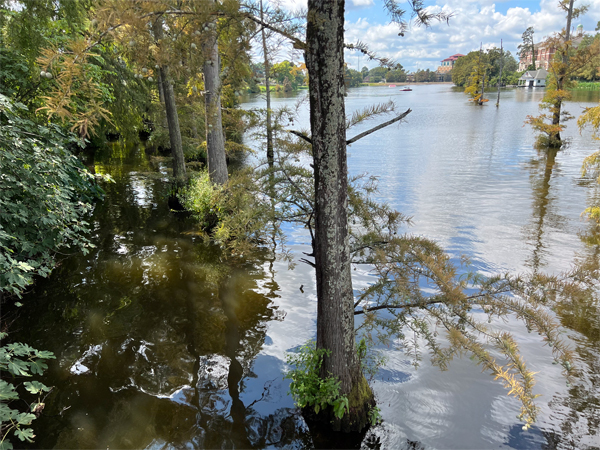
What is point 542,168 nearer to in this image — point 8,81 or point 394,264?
point 394,264

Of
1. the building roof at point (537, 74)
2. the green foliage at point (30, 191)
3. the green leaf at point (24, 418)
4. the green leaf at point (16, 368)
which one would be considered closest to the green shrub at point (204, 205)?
the green foliage at point (30, 191)

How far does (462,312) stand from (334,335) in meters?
1.43

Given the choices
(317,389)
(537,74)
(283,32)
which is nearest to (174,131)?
(283,32)

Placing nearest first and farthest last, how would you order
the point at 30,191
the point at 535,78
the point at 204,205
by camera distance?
the point at 30,191, the point at 204,205, the point at 535,78

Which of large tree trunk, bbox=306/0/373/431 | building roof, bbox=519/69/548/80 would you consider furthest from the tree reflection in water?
building roof, bbox=519/69/548/80

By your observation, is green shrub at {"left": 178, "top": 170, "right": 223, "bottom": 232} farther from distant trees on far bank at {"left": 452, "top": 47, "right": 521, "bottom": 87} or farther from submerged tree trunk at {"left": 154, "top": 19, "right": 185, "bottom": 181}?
distant trees on far bank at {"left": 452, "top": 47, "right": 521, "bottom": 87}

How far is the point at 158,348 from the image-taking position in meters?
5.89

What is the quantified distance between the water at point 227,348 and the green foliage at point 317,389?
40cm

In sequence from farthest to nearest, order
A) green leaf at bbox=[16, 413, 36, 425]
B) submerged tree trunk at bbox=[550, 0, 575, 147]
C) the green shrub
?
submerged tree trunk at bbox=[550, 0, 575, 147] < the green shrub < green leaf at bbox=[16, 413, 36, 425]

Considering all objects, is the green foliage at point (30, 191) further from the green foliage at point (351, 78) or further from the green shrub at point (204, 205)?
the green shrub at point (204, 205)

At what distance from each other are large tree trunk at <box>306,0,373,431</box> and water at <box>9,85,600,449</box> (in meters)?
0.79

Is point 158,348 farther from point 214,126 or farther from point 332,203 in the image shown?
point 214,126

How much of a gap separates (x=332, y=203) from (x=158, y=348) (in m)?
3.91

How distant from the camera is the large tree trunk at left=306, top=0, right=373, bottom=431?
3.61 metres
